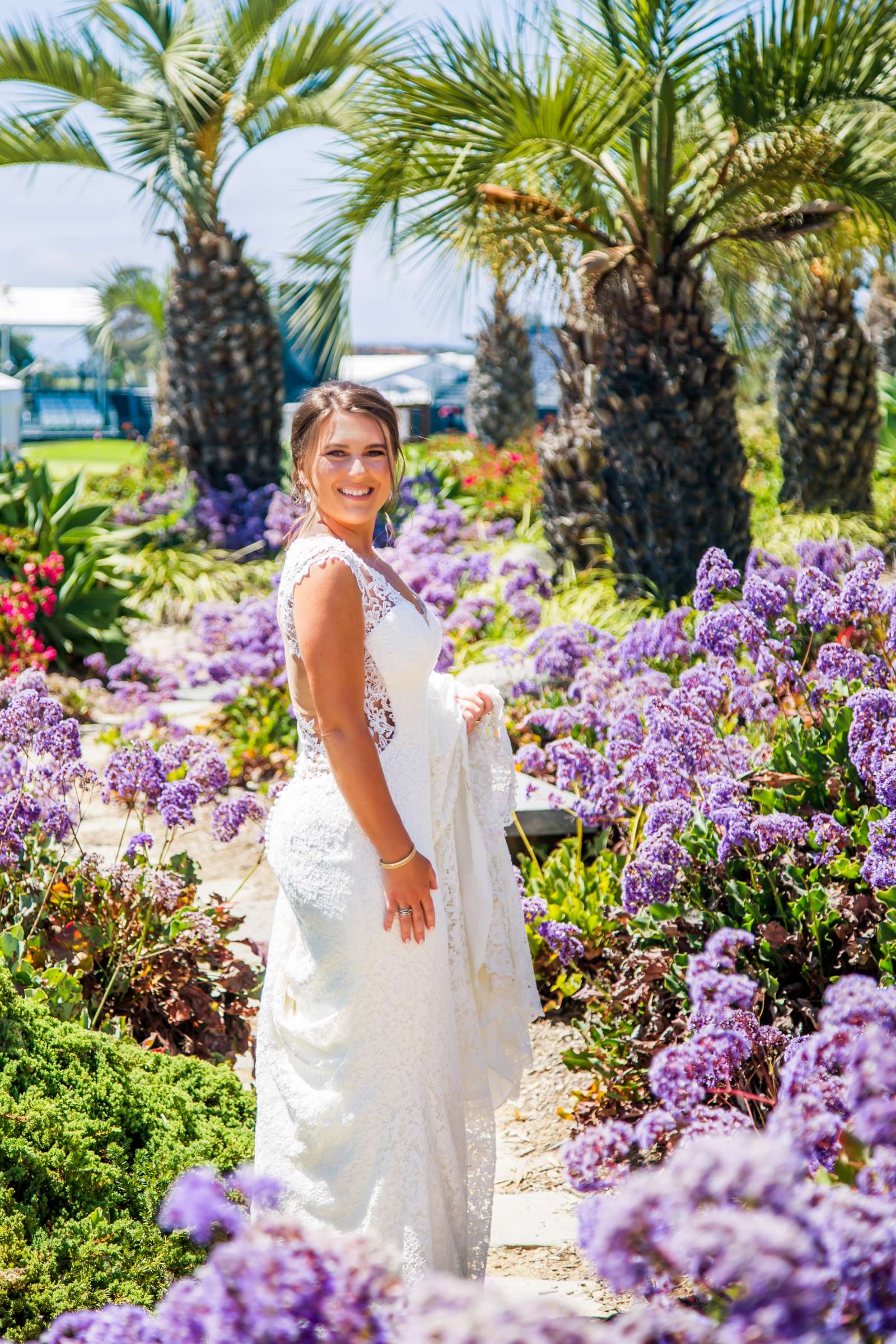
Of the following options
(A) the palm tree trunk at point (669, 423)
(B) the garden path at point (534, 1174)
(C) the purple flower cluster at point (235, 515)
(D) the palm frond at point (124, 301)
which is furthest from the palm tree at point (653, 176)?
(D) the palm frond at point (124, 301)

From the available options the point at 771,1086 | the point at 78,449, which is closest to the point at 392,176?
the point at 771,1086

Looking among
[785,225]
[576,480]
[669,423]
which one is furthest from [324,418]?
[576,480]

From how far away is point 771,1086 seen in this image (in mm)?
2363

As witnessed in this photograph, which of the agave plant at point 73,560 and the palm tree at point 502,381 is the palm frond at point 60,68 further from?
the palm tree at point 502,381

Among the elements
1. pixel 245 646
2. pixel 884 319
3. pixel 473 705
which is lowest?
pixel 245 646

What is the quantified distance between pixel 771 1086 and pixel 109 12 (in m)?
10.9

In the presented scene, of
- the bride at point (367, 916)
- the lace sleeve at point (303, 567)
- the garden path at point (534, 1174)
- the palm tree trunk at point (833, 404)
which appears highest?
the palm tree trunk at point (833, 404)

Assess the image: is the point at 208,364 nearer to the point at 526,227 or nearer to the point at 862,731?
the point at 526,227

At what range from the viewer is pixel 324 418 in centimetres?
237

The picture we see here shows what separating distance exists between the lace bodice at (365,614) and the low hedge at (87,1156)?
81 centimetres

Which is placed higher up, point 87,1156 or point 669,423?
point 669,423

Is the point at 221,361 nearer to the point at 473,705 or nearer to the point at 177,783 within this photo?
the point at 177,783

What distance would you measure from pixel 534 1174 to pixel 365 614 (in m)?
1.75

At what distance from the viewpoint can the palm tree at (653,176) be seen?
19.6 feet
